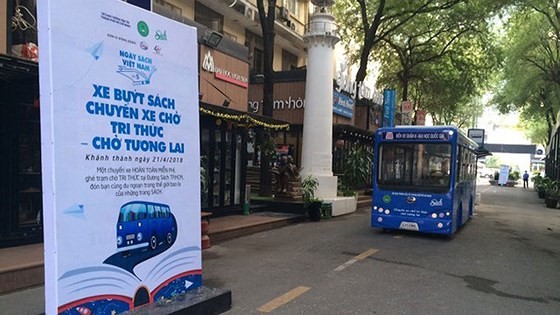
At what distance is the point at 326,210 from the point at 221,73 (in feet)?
18.5

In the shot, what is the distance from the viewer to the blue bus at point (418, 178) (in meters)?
11.0

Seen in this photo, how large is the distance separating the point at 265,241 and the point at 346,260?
2.53 meters

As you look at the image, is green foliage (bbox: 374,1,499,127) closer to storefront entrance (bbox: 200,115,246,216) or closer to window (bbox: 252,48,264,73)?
window (bbox: 252,48,264,73)

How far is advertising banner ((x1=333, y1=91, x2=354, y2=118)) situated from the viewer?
68.4ft

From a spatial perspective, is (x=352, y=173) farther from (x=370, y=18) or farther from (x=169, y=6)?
(x=370, y=18)

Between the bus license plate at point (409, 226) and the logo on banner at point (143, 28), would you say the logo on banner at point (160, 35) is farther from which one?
the bus license plate at point (409, 226)

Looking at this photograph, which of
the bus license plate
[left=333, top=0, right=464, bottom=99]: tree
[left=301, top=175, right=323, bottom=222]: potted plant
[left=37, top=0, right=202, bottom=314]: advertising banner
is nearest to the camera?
[left=37, top=0, right=202, bottom=314]: advertising banner

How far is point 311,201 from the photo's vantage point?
47.2 ft

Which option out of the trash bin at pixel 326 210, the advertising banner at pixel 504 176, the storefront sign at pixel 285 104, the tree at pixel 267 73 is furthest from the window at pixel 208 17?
the advertising banner at pixel 504 176

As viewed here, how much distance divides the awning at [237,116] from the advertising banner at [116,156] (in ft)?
16.9

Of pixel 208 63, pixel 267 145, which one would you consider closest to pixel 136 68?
pixel 208 63

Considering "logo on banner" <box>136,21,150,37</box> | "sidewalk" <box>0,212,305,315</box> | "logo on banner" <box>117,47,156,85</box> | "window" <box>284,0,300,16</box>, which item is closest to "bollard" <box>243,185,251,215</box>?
"sidewalk" <box>0,212,305,315</box>

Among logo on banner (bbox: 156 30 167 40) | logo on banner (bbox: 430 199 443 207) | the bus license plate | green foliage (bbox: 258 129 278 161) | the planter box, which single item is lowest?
the planter box

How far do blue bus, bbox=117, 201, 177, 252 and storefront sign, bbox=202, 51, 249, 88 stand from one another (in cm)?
795
